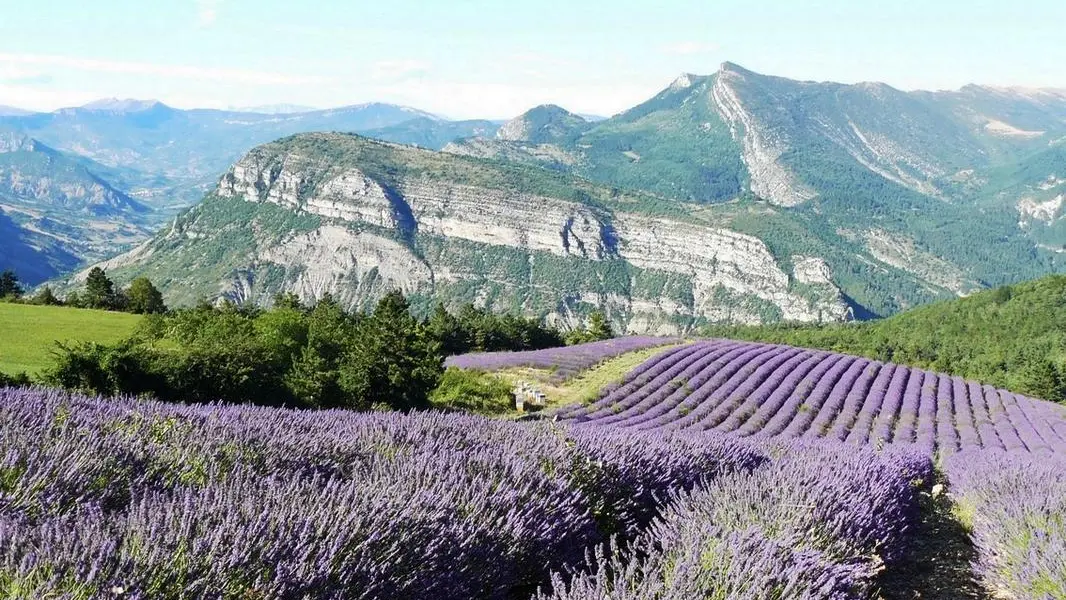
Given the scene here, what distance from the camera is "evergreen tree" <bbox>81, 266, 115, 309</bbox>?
175 ft

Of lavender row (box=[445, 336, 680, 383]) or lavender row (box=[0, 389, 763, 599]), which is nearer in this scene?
lavender row (box=[0, 389, 763, 599])

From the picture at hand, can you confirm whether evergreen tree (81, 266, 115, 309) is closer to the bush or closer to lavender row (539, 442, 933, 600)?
the bush

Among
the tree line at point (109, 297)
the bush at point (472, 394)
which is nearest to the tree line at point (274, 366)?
the bush at point (472, 394)

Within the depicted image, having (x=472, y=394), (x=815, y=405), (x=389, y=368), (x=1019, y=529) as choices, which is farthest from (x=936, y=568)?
(x=815, y=405)

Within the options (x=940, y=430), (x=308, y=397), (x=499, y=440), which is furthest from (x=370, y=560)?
(x=940, y=430)

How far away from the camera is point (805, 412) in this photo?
2352cm

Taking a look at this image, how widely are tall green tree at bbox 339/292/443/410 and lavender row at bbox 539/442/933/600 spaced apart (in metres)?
12.5

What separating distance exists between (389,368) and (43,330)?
2118 cm

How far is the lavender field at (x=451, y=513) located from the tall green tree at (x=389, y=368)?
32.7 feet

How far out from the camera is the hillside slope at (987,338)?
52000 mm

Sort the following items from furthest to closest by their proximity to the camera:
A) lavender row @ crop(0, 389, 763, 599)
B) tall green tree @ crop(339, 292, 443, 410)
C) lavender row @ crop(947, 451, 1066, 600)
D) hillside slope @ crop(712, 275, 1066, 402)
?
1. hillside slope @ crop(712, 275, 1066, 402)
2. tall green tree @ crop(339, 292, 443, 410)
3. lavender row @ crop(947, 451, 1066, 600)
4. lavender row @ crop(0, 389, 763, 599)

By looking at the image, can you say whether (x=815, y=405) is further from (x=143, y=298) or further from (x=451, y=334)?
(x=143, y=298)

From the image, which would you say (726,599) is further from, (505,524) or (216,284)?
(216,284)

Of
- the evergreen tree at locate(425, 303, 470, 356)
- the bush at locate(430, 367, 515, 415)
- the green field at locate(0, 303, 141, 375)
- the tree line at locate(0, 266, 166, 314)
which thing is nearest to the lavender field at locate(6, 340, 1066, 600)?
the bush at locate(430, 367, 515, 415)
